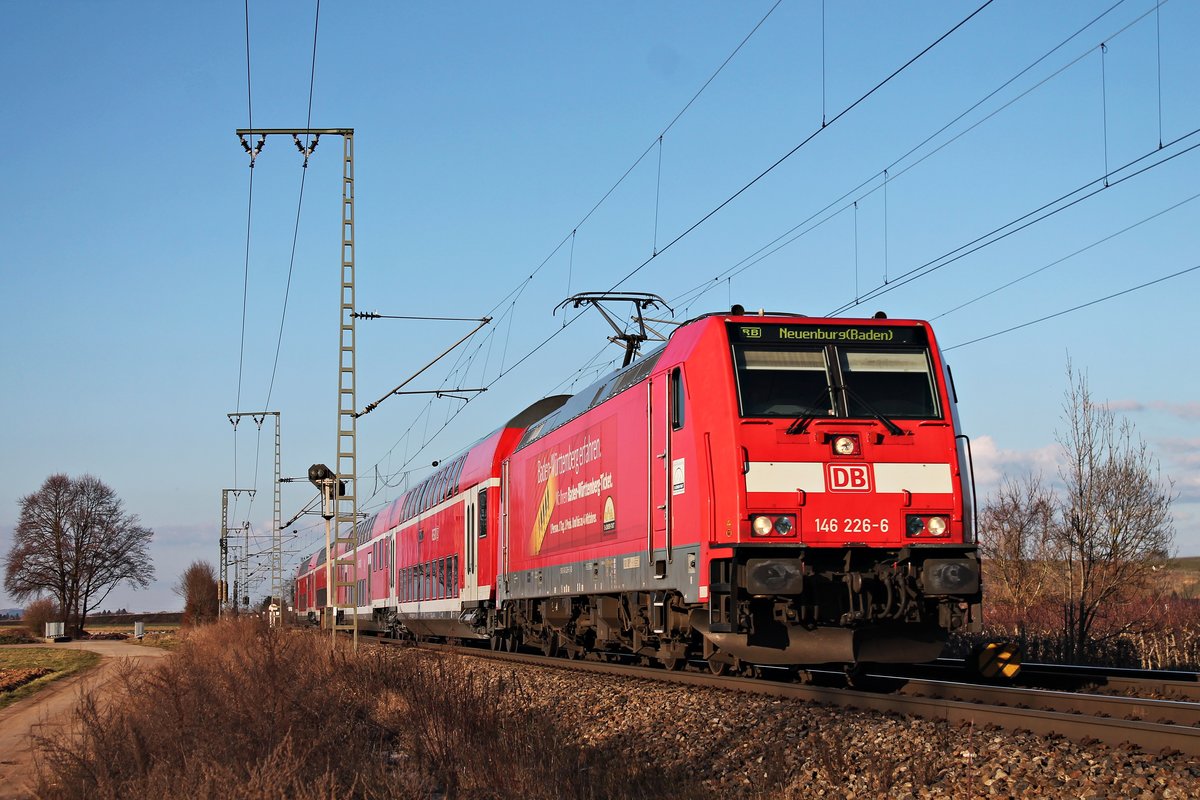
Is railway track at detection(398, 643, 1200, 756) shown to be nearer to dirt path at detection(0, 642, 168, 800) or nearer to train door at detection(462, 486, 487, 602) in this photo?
dirt path at detection(0, 642, 168, 800)

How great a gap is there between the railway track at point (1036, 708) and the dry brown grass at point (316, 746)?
2.64 meters

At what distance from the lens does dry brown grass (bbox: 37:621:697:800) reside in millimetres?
8047

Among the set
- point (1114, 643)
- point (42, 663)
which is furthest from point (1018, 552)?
point (42, 663)

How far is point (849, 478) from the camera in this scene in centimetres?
1264

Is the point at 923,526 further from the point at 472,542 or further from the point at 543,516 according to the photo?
the point at 472,542

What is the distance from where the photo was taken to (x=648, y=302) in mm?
24875

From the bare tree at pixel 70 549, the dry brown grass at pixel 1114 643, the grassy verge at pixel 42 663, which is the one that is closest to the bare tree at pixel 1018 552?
the dry brown grass at pixel 1114 643

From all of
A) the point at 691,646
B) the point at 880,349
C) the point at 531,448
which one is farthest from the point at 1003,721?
the point at 531,448

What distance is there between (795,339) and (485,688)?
4.98 metres

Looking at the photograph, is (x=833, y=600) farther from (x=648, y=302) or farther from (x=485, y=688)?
(x=648, y=302)

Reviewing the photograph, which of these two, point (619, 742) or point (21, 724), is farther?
point (21, 724)

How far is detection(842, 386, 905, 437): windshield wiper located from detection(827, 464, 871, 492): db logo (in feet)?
1.79

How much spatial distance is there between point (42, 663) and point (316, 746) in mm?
37238

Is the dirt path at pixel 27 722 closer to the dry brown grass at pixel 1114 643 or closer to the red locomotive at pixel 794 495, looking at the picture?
the red locomotive at pixel 794 495
